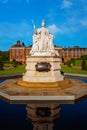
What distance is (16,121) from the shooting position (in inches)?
335

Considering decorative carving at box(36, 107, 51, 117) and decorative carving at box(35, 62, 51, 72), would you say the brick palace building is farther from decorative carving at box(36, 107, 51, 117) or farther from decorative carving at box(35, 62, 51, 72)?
decorative carving at box(36, 107, 51, 117)

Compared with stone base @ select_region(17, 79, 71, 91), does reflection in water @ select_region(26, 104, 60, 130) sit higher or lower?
lower

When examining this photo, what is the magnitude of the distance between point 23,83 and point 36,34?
5118 millimetres

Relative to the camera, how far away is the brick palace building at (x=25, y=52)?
9069cm

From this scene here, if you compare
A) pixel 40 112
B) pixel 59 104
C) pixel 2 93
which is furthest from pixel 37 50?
pixel 40 112

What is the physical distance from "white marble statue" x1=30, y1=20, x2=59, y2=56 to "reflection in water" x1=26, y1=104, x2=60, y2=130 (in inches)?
270

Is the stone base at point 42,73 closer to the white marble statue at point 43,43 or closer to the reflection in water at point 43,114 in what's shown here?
the white marble statue at point 43,43

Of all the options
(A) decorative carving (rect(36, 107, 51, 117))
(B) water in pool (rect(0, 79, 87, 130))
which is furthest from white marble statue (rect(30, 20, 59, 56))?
(A) decorative carving (rect(36, 107, 51, 117))

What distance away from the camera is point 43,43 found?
17172mm

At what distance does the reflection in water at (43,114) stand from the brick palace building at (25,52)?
7992 cm

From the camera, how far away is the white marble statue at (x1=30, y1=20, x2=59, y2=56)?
16844 millimetres

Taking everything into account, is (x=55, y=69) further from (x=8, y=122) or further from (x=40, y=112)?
(x=8, y=122)

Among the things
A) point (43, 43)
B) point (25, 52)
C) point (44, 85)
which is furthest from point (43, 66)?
point (25, 52)

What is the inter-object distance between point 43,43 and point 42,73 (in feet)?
9.94
